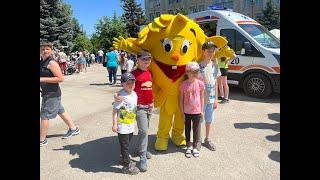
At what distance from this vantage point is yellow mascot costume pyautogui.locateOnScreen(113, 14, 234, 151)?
5281mm

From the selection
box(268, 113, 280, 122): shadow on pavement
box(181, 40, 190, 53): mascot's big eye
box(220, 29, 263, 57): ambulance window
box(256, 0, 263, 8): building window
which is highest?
box(256, 0, 263, 8): building window

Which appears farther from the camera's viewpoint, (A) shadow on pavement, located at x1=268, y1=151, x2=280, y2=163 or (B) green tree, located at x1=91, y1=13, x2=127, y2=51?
(B) green tree, located at x1=91, y1=13, x2=127, y2=51

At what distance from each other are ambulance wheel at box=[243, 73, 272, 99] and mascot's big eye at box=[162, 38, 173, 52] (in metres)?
5.14

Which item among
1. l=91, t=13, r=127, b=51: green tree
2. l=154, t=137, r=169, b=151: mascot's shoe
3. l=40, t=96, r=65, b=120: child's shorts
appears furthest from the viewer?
l=91, t=13, r=127, b=51: green tree

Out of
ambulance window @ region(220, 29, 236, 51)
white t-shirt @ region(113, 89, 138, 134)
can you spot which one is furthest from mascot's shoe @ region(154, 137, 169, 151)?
ambulance window @ region(220, 29, 236, 51)

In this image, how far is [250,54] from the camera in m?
9.87

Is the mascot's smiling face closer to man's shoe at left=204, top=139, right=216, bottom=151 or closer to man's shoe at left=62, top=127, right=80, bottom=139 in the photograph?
man's shoe at left=204, top=139, right=216, bottom=151

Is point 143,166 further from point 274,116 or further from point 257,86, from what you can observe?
point 257,86

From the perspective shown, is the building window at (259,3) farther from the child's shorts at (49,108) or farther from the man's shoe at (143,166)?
the man's shoe at (143,166)

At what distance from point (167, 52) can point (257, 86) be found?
5248 millimetres

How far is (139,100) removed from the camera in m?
4.91

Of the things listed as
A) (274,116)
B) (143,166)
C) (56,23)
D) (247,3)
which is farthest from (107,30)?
(143,166)

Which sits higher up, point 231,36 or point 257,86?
point 231,36
